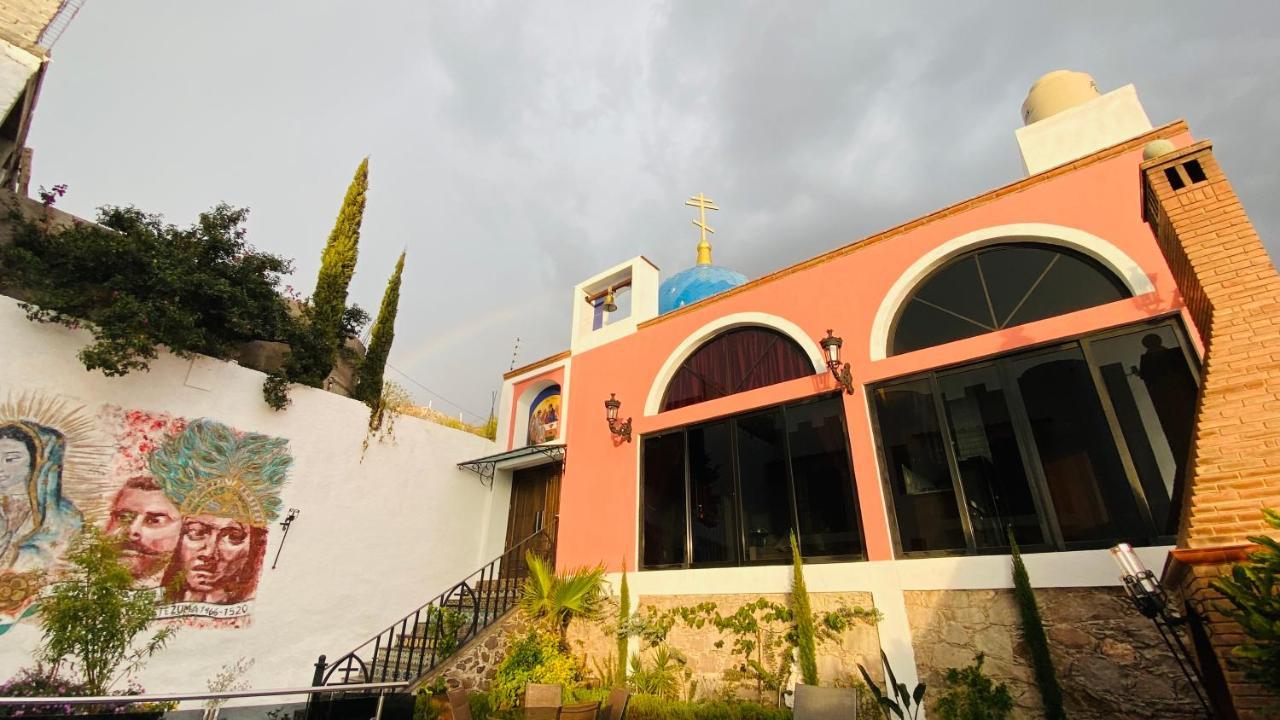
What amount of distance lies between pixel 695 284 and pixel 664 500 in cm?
492

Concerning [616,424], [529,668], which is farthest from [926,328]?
[529,668]

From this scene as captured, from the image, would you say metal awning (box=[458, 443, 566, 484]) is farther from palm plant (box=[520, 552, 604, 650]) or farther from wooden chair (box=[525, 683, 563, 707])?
wooden chair (box=[525, 683, 563, 707])

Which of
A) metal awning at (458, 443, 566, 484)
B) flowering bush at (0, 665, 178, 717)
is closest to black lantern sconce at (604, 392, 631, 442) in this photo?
metal awning at (458, 443, 566, 484)

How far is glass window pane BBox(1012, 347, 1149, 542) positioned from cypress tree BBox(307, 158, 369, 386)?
998cm

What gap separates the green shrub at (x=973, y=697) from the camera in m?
4.95

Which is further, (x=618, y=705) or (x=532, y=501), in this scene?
→ (x=532, y=501)

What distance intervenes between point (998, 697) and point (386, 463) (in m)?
9.09

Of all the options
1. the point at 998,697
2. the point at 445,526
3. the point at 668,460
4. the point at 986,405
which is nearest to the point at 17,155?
the point at 445,526

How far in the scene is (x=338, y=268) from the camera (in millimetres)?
10758

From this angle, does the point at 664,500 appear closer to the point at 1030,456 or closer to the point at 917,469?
the point at 917,469

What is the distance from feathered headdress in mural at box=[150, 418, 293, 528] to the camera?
7.13 metres

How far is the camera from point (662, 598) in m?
7.71

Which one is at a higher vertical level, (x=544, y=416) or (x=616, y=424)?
(x=544, y=416)

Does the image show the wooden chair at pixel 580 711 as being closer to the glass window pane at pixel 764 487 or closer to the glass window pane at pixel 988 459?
the glass window pane at pixel 764 487
